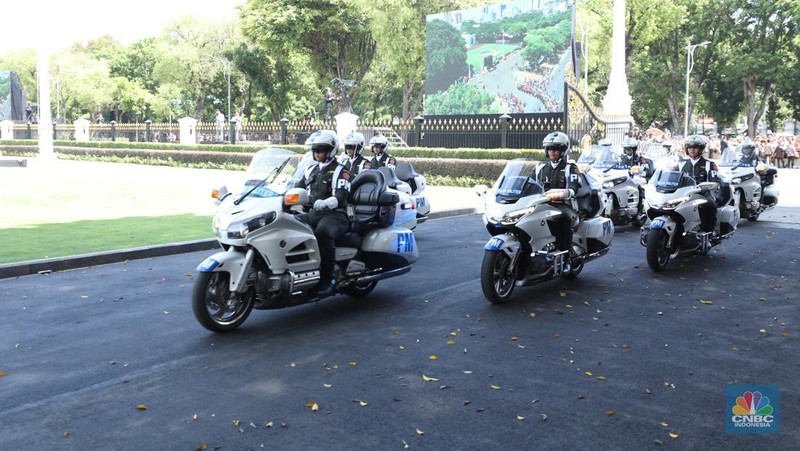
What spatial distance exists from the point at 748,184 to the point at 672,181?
20.8ft

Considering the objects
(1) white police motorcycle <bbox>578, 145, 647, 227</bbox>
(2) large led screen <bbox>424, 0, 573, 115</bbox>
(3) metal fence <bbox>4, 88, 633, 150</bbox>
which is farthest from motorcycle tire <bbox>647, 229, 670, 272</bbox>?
(2) large led screen <bbox>424, 0, 573, 115</bbox>

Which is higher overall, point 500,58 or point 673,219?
point 500,58

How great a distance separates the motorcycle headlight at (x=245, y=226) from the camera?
685 centimetres

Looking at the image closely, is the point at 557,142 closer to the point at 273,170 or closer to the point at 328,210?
the point at 328,210

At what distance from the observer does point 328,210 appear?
7.82 meters

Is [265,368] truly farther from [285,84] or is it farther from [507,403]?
[285,84]

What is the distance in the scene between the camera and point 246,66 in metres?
63.8

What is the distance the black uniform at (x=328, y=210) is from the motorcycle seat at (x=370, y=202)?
302 mm

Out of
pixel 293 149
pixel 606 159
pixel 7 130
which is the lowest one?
pixel 606 159

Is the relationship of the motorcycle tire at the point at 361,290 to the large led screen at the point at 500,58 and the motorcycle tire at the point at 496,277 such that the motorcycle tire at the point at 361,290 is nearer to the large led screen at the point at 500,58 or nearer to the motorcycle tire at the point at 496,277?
the motorcycle tire at the point at 496,277

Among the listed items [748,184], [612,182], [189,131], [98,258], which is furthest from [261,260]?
[189,131]

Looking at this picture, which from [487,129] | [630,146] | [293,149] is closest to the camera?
[630,146]

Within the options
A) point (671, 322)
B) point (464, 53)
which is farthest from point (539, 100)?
point (671, 322)

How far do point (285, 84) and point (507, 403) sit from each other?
6242cm
